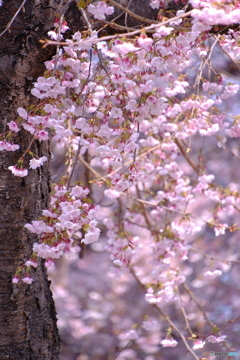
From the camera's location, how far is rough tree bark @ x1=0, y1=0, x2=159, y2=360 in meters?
1.56

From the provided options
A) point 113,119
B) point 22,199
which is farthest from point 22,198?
point 113,119

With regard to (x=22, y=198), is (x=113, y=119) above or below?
above

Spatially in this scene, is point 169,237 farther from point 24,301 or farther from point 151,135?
point 24,301

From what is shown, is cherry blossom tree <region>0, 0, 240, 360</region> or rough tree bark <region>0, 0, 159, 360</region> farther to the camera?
rough tree bark <region>0, 0, 159, 360</region>

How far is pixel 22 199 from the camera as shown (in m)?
1.66

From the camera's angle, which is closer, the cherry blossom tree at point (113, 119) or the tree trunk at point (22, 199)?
the cherry blossom tree at point (113, 119)

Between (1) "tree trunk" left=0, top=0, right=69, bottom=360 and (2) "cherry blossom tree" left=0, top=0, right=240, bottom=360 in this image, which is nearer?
(2) "cherry blossom tree" left=0, top=0, right=240, bottom=360

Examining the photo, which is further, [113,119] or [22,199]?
[22,199]

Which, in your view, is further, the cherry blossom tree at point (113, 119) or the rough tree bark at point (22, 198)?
the rough tree bark at point (22, 198)

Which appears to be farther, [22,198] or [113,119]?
[22,198]

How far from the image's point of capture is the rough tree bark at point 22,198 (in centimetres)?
156

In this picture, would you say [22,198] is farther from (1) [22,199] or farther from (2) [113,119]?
(2) [113,119]

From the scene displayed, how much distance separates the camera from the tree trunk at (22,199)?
1558mm

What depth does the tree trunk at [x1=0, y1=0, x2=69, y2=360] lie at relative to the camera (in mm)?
1558
